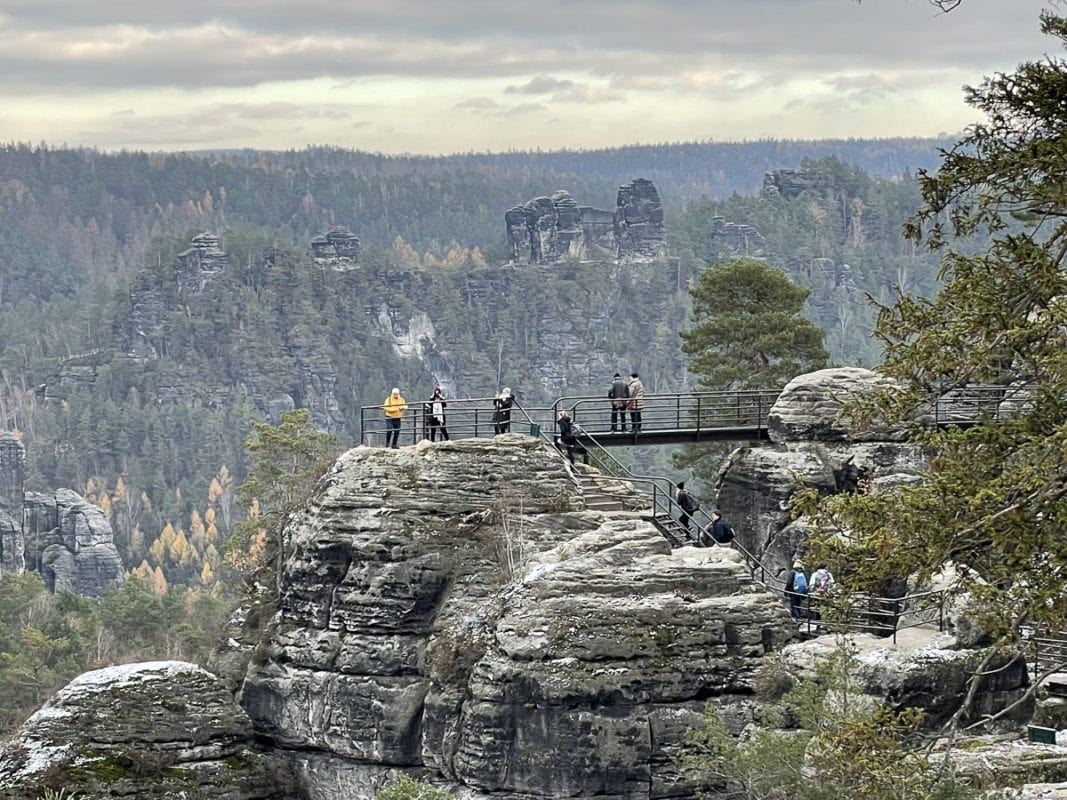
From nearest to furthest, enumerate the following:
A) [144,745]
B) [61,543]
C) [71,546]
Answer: [144,745] < [71,546] < [61,543]

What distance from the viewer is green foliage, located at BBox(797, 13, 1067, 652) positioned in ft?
50.3

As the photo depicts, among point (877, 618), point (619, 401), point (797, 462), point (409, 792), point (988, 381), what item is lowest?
point (409, 792)

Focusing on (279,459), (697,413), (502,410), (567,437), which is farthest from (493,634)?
(279,459)

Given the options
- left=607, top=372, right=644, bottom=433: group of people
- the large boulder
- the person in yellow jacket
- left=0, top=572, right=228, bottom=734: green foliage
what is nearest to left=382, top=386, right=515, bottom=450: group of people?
the person in yellow jacket

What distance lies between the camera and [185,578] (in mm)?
178375

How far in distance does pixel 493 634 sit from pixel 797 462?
9549 millimetres

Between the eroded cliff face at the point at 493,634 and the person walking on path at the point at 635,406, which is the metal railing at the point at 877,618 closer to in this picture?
the eroded cliff face at the point at 493,634

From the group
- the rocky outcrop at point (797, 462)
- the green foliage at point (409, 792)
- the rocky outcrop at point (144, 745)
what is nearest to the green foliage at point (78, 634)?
the rocky outcrop at point (797, 462)

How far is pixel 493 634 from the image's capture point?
97.1 feet

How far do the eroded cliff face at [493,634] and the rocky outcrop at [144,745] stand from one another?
2.26 ft

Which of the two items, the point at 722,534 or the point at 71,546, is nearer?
the point at 722,534

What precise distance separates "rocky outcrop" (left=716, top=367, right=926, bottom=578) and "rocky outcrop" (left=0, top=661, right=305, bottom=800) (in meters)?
10.5

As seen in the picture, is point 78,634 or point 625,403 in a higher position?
point 625,403

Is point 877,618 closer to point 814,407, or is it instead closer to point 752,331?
point 814,407
